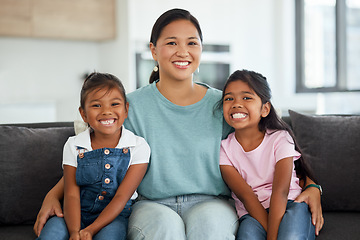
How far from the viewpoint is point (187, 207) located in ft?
5.50

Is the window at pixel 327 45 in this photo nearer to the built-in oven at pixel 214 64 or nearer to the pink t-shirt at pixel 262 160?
the built-in oven at pixel 214 64

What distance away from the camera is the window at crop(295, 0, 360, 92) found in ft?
15.7

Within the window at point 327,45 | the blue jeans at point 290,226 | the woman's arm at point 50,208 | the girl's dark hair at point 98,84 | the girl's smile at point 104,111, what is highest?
the window at point 327,45

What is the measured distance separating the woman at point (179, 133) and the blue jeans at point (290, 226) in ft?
0.16

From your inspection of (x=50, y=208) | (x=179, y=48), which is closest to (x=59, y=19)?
(x=179, y=48)

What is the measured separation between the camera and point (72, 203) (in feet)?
5.08

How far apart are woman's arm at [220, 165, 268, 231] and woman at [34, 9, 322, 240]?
0.14 ft

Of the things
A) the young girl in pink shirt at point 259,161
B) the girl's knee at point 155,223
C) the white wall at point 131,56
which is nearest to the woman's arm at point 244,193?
the young girl in pink shirt at point 259,161

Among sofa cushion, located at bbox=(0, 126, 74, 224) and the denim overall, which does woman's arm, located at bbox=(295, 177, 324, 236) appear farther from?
sofa cushion, located at bbox=(0, 126, 74, 224)

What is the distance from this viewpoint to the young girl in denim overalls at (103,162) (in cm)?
157

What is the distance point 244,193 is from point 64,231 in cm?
66

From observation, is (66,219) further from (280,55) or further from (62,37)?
(280,55)

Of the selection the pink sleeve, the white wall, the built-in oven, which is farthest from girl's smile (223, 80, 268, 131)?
the built-in oven

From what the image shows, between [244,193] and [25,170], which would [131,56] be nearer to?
[25,170]
